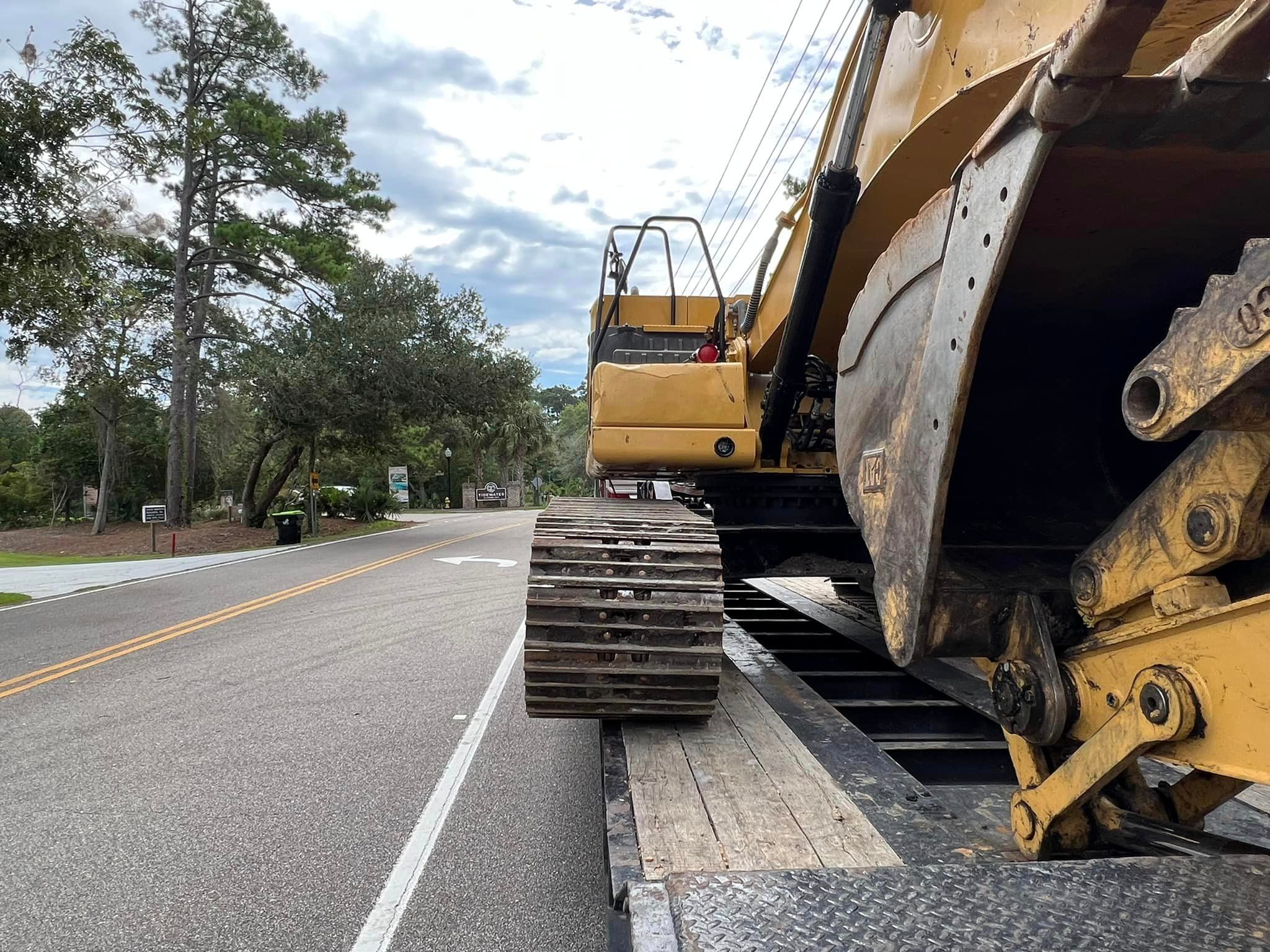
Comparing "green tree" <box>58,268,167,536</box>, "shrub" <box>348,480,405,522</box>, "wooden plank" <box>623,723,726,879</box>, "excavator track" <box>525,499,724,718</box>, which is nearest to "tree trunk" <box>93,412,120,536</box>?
"green tree" <box>58,268,167,536</box>

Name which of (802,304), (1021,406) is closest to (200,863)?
(802,304)

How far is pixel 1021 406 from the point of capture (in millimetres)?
2857

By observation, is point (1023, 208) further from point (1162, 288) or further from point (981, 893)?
point (981, 893)

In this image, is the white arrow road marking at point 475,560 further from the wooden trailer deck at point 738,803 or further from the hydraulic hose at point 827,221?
the wooden trailer deck at point 738,803

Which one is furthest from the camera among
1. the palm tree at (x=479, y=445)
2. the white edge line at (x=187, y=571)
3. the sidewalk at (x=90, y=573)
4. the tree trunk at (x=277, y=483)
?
the palm tree at (x=479, y=445)

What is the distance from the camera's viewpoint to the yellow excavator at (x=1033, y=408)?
145 centimetres

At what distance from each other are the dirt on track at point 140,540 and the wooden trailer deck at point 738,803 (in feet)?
61.4

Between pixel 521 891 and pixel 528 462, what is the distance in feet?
216

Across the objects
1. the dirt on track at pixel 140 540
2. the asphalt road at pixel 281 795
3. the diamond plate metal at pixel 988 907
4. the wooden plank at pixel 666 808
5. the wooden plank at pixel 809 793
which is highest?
the diamond plate metal at pixel 988 907

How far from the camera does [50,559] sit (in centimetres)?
1838

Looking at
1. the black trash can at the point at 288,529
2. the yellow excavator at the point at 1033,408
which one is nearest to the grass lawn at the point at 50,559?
the black trash can at the point at 288,529

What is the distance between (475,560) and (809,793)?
13.4m

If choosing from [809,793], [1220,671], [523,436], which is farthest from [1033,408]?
[523,436]

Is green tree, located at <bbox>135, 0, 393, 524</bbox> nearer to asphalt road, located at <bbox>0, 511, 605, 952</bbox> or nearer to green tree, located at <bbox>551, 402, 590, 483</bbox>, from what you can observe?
asphalt road, located at <bbox>0, 511, 605, 952</bbox>
